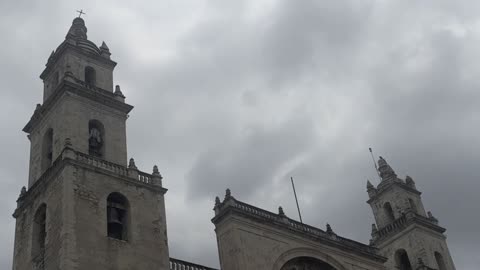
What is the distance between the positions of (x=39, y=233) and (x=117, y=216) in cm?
350

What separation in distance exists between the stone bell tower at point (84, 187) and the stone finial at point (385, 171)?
70.6ft

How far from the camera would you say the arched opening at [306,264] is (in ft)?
109

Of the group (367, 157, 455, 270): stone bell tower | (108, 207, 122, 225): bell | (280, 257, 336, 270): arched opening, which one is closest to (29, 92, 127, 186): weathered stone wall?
(108, 207, 122, 225): bell

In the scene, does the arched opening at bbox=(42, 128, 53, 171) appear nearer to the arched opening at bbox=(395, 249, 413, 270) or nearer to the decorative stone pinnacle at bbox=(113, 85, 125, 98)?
the decorative stone pinnacle at bbox=(113, 85, 125, 98)

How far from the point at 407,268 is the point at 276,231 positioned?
1509 centimetres

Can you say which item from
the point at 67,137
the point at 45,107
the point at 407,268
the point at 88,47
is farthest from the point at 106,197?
the point at 407,268

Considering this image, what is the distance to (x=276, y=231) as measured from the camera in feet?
108

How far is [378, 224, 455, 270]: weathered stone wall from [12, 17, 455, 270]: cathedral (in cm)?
689

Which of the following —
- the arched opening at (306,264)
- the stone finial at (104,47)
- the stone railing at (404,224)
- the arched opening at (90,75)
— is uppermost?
the stone finial at (104,47)

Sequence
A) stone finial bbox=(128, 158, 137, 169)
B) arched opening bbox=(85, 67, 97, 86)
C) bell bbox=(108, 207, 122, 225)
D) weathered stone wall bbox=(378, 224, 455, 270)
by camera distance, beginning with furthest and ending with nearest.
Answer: weathered stone wall bbox=(378, 224, 455, 270) → arched opening bbox=(85, 67, 97, 86) → stone finial bbox=(128, 158, 137, 169) → bell bbox=(108, 207, 122, 225)

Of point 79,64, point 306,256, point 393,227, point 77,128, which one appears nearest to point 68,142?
point 77,128

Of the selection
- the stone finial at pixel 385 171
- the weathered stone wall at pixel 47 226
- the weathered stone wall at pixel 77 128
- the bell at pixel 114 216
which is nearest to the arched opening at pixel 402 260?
the stone finial at pixel 385 171

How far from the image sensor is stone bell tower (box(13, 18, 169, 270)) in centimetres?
2747

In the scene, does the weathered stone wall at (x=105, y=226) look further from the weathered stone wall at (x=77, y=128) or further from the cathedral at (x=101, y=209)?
the weathered stone wall at (x=77, y=128)
